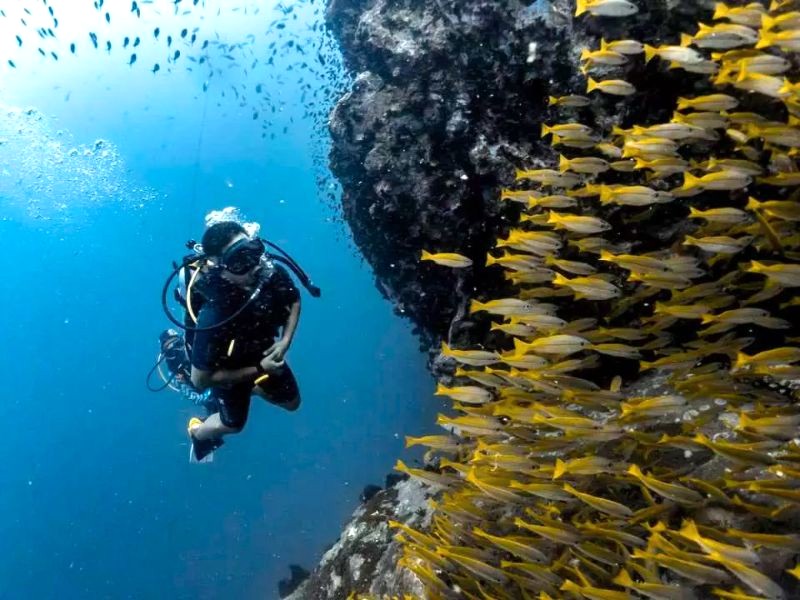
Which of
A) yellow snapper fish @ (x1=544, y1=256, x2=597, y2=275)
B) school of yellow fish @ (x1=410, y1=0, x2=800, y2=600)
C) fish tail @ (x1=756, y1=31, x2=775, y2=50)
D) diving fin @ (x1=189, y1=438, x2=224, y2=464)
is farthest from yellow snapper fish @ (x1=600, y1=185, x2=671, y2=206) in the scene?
diving fin @ (x1=189, y1=438, x2=224, y2=464)

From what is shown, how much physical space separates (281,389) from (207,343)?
1.51m

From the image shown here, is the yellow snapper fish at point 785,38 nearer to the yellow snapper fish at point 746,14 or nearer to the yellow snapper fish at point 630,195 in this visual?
the yellow snapper fish at point 746,14

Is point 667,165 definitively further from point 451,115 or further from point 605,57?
point 451,115

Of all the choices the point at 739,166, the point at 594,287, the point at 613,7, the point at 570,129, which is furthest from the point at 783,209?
the point at 613,7

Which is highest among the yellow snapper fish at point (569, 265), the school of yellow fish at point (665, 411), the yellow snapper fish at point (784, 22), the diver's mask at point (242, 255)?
the diver's mask at point (242, 255)

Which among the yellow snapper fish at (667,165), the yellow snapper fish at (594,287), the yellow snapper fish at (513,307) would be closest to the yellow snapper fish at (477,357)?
the yellow snapper fish at (513,307)

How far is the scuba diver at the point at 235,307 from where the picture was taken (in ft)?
15.2

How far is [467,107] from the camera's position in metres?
6.36

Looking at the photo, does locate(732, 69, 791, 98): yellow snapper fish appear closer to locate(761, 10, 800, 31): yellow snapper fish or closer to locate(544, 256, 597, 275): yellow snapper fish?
locate(761, 10, 800, 31): yellow snapper fish

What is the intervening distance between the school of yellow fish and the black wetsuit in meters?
1.79

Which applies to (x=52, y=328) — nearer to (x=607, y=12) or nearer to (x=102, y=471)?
(x=102, y=471)

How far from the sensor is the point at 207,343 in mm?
4965

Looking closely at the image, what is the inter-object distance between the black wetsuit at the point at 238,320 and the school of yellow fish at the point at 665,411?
179 cm

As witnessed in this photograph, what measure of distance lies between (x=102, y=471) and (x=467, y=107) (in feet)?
132
